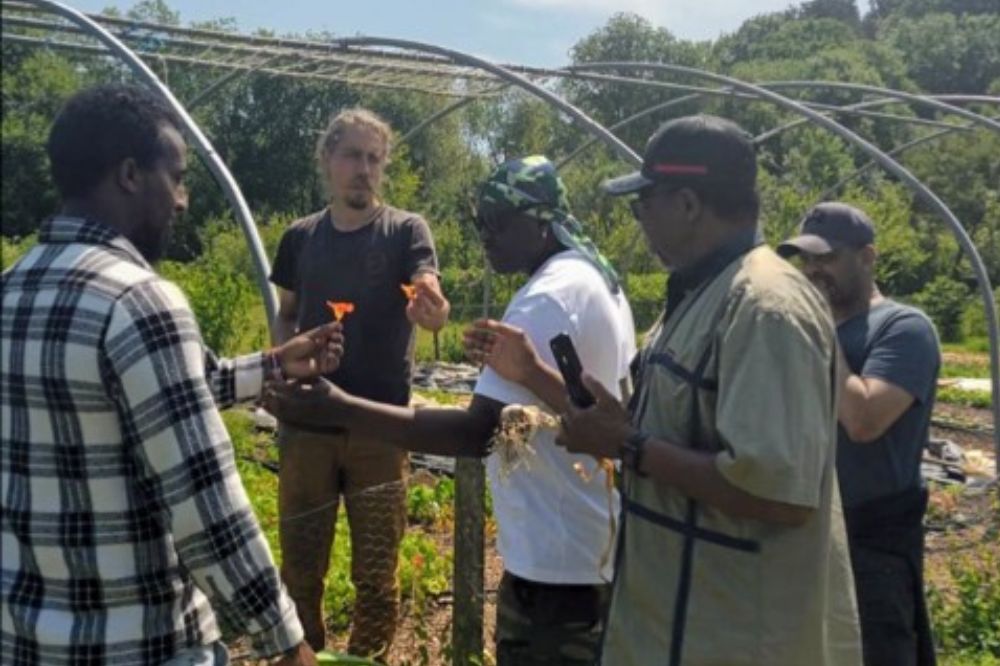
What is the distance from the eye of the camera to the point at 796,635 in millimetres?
2361

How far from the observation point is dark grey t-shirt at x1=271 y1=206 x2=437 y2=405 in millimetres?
4512

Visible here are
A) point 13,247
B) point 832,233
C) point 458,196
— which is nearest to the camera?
point 832,233

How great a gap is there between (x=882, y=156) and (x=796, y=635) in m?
7.52

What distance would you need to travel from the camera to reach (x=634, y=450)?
94.4 inches

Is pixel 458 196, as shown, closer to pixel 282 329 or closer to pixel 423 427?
pixel 282 329

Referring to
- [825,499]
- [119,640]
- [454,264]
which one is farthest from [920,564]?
[454,264]

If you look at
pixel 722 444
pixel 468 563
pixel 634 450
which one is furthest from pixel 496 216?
pixel 468 563

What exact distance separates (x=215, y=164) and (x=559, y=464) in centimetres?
281

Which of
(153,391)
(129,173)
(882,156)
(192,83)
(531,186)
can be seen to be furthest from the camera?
(192,83)

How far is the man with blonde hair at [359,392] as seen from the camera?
4.51 m

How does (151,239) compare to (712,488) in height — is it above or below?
above

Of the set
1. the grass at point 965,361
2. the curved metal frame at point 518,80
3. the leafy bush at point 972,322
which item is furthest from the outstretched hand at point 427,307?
the leafy bush at point 972,322

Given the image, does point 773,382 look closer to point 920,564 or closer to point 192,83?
point 920,564

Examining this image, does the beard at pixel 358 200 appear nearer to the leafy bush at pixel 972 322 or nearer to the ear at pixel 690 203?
the ear at pixel 690 203
